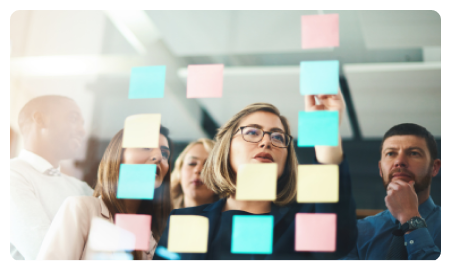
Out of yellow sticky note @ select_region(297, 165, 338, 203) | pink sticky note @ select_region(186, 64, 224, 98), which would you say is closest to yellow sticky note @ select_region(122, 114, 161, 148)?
pink sticky note @ select_region(186, 64, 224, 98)

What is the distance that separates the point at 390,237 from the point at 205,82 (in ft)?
2.40

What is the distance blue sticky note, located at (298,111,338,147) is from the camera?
1.02 meters

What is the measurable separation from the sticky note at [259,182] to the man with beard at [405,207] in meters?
0.28

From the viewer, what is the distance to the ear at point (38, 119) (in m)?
1.21

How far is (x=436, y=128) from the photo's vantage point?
1020 millimetres

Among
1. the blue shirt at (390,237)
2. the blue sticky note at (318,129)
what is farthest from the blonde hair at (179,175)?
the blue shirt at (390,237)

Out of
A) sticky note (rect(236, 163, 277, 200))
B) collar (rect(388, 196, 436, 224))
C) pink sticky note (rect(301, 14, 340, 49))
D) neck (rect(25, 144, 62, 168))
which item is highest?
pink sticky note (rect(301, 14, 340, 49))

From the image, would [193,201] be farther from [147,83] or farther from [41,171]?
[41,171]

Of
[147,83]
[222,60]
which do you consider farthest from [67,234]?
[222,60]

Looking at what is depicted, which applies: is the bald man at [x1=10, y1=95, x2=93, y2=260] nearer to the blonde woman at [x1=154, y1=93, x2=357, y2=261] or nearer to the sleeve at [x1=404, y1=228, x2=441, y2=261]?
the blonde woman at [x1=154, y1=93, x2=357, y2=261]

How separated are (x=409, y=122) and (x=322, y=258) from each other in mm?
490

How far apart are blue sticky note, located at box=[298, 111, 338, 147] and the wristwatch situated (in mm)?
→ 298

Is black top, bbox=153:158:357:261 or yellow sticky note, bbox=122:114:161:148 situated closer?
black top, bbox=153:158:357:261
